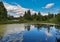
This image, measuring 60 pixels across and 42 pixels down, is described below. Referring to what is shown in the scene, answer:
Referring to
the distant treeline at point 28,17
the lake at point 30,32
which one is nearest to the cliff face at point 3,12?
the distant treeline at point 28,17

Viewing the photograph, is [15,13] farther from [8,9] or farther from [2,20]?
[2,20]

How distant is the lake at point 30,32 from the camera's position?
6609 mm

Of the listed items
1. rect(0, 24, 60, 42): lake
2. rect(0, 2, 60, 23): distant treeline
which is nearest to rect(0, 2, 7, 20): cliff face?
rect(0, 2, 60, 23): distant treeline

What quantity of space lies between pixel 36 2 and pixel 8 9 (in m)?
1.45

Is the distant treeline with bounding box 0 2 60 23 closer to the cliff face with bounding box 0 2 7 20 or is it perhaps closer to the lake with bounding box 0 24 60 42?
the cliff face with bounding box 0 2 7 20

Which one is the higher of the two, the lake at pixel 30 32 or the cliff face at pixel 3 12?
the cliff face at pixel 3 12

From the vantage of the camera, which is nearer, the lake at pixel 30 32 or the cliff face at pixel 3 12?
the lake at pixel 30 32

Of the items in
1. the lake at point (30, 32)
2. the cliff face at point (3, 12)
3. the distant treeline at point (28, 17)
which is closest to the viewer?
the lake at point (30, 32)

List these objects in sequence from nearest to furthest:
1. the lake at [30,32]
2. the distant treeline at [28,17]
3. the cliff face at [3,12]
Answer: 1. the lake at [30,32]
2. the distant treeline at [28,17]
3. the cliff face at [3,12]

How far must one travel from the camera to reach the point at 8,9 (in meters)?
7.67

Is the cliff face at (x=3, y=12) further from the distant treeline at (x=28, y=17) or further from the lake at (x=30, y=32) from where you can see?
the lake at (x=30, y=32)

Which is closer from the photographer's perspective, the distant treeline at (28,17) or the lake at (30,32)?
the lake at (30,32)

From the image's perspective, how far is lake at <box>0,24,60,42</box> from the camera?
260 inches

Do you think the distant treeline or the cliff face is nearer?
the distant treeline
